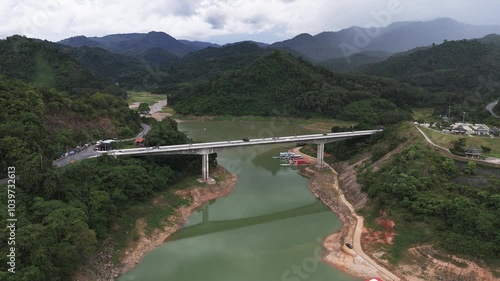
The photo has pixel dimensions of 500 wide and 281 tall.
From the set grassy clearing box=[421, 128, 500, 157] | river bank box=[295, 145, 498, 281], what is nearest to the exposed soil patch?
river bank box=[295, 145, 498, 281]

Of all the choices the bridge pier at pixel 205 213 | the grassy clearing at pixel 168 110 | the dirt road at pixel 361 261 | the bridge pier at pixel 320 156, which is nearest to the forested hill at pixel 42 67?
the grassy clearing at pixel 168 110

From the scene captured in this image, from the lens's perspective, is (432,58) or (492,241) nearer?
(492,241)

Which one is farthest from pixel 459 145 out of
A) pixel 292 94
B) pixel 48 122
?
pixel 292 94

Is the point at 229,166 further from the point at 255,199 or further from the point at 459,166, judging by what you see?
the point at 459,166

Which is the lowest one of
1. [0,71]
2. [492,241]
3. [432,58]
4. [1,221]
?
[492,241]

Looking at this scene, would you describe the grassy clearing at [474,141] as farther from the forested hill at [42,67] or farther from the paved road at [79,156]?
the forested hill at [42,67]

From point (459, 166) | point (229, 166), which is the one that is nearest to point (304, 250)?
point (459, 166)
